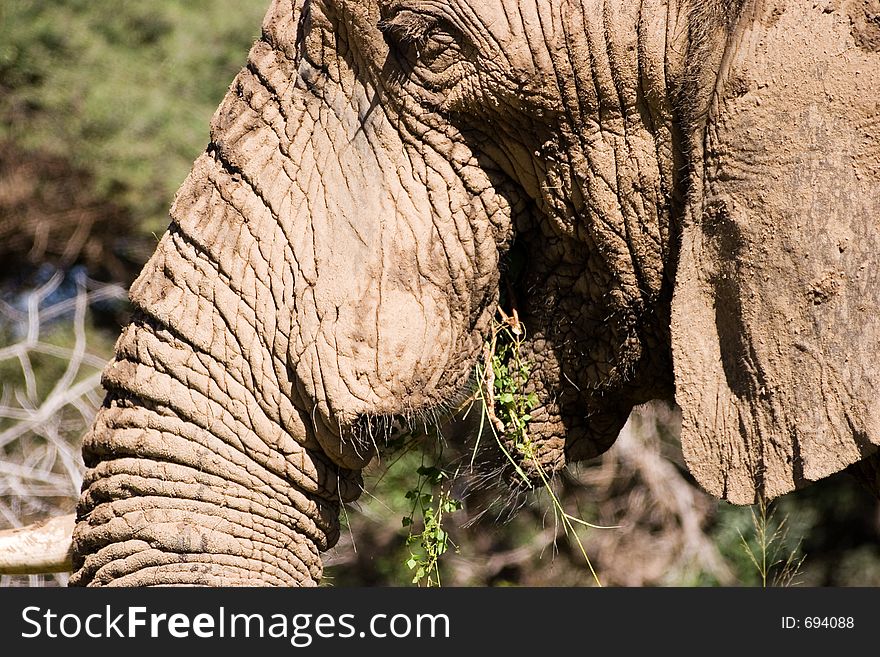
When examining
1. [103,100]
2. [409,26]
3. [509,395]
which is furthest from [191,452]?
[103,100]

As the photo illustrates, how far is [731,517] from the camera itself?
6895 mm

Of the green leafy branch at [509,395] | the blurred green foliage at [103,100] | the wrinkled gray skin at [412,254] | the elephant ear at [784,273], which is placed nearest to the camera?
the elephant ear at [784,273]

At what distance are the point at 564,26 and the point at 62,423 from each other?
5.17m

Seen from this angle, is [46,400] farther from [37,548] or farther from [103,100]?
[37,548]

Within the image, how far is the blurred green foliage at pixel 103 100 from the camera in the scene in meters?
7.78

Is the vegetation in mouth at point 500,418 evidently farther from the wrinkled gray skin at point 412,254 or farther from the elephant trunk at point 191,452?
the elephant trunk at point 191,452

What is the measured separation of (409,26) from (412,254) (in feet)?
1.48

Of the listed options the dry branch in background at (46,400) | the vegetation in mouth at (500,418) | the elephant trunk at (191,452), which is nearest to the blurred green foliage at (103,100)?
the dry branch in background at (46,400)

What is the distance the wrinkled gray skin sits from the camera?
7.75ft

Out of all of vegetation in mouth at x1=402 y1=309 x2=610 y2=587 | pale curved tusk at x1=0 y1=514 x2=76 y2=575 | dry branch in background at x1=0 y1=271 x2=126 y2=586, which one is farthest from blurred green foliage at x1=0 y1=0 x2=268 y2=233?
vegetation in mouth at x1=402 y1=309 x2=610 y2=587

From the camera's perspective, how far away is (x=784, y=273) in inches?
89.8

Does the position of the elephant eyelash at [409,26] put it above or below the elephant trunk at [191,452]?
above

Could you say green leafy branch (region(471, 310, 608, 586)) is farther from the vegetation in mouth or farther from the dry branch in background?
the dry branch in background
